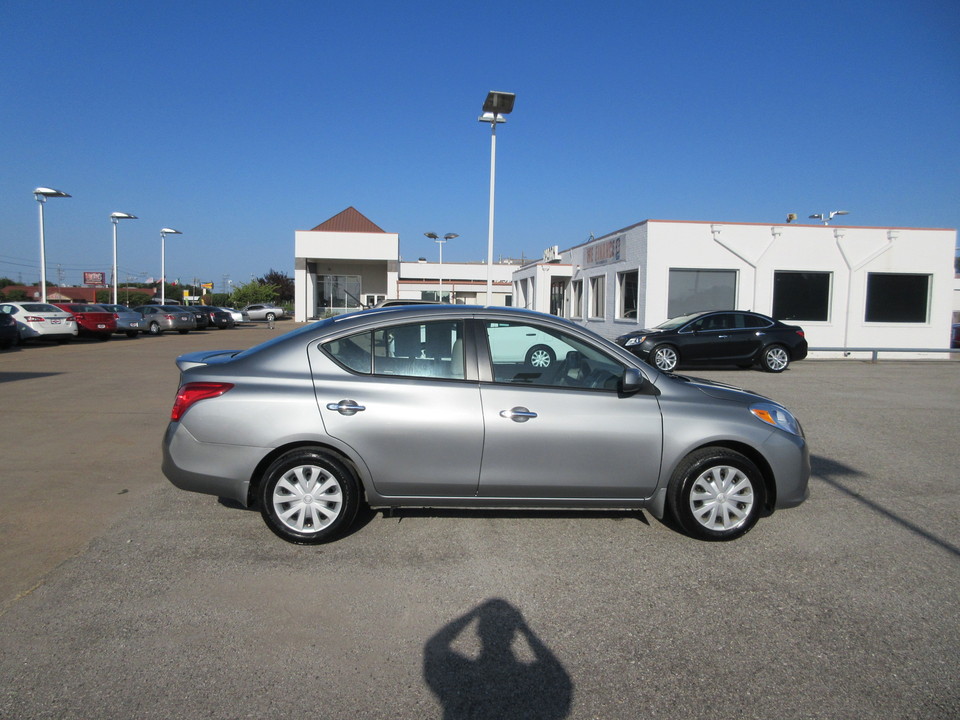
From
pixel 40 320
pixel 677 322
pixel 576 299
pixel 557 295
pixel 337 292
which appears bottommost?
pixel 40 320

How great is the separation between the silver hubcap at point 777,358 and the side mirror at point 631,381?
12.7 meters

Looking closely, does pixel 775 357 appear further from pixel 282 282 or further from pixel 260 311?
pixel 282 282

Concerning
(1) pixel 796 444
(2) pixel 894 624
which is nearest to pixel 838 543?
(1) pixel 796 444

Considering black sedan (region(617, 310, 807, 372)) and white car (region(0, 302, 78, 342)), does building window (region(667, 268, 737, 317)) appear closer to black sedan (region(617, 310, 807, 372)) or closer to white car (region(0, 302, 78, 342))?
black sedan (region(617, 310, 807, 372))

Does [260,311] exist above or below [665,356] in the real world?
above

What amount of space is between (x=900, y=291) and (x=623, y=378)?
21.0m

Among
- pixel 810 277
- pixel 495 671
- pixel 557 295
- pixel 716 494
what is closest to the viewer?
pixel 495 671

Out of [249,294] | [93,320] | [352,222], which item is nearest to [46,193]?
[93,320]

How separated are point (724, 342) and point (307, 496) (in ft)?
43.5

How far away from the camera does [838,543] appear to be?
4566mm

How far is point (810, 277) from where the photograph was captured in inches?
816

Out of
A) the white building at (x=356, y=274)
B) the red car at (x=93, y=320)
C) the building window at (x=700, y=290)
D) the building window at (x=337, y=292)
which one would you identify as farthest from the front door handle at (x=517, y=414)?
the building window at (x=337, y=292)

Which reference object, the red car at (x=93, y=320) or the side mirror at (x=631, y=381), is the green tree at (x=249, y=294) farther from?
the side mirror at (x=631, y=381)

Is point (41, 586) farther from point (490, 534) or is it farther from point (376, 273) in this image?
point (376, 273)
